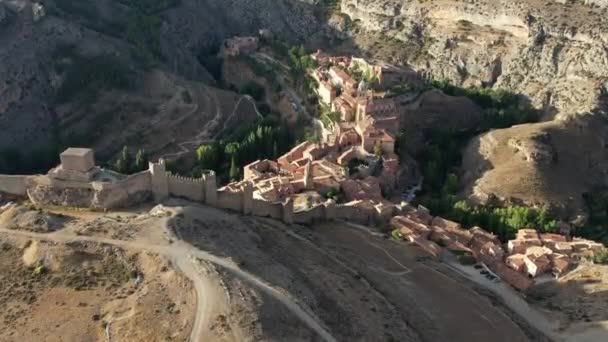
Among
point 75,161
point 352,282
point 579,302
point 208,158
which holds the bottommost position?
point 579,302

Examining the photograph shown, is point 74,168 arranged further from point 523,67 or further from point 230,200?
point 523,67

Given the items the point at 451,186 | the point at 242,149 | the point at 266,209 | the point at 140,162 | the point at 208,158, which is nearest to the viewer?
the point at 266,209

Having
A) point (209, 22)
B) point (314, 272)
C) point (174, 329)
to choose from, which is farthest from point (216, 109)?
point (174, 329)

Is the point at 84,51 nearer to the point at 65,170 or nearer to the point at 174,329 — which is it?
the point at 65,170

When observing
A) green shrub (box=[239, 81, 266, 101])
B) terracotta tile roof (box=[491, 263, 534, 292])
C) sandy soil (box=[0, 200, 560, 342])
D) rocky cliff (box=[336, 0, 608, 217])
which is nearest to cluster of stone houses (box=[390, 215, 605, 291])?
terracotta tile roof (box=[491, 263, 534, 292])

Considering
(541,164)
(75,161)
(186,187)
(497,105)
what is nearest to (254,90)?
(497,105)

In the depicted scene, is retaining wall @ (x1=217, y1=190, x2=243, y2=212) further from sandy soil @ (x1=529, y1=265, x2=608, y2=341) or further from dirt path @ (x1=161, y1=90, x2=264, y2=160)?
dirt path @ (x1=161, y1=90, x2=264, y2=160)
